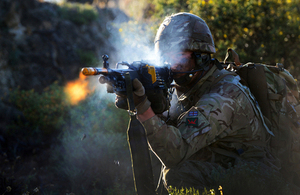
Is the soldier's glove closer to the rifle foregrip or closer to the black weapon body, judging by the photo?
the black weapon body

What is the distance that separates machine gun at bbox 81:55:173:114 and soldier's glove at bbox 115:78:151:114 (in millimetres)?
68

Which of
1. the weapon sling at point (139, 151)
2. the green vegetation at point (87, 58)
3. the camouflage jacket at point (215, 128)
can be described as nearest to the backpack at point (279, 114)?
the camouflage jacket at point (215, 128)

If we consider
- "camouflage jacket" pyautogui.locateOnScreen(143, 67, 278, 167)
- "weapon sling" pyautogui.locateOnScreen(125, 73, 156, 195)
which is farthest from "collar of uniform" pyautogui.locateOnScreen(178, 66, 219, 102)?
"weapon sling" pyautogui.locateOnScreen(125, 73, 156, 195)

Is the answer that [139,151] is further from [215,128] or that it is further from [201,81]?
[201,81]

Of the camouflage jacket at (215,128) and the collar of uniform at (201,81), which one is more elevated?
the collar of uniform at (201,81)

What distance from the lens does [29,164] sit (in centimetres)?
475

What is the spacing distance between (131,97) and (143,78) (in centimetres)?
27

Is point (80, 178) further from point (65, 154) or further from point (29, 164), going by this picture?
point (29, 164)

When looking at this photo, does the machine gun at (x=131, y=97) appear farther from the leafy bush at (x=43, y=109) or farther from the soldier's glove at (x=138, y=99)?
the leafy bush at (x=43, y=109)

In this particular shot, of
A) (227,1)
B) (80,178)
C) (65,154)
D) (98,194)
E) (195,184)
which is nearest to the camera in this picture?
(195,184)

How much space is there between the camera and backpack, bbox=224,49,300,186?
291cm

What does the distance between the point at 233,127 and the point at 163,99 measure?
868 mm

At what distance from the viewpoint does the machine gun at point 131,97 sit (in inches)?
83.0

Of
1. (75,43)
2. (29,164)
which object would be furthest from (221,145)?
(75,43)
